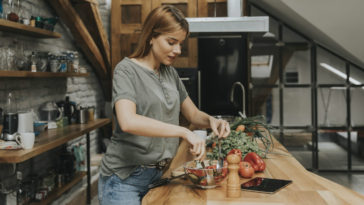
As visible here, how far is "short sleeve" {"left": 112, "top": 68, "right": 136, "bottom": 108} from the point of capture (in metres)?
1.64

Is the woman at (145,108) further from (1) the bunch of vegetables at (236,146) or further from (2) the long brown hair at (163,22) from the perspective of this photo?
(1) the bunch of vegetables at (236,146)

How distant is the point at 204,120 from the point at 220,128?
0.21 metres

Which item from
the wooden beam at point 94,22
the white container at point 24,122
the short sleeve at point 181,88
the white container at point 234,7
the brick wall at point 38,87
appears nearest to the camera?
the short sleeve at point 181,88

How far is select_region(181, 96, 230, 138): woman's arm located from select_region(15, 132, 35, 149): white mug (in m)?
1.16

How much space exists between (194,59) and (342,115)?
8.17 ft

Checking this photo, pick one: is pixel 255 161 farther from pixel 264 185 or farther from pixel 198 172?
pixel 198 172

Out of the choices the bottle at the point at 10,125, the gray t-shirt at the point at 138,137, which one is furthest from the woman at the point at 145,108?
the bottle at the point at 10,125

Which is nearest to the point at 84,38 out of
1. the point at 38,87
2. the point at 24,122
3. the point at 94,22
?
the point at 94,22

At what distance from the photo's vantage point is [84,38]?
452cm

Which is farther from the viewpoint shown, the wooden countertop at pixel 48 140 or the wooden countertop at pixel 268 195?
the wooden countertop at pixel 48 140

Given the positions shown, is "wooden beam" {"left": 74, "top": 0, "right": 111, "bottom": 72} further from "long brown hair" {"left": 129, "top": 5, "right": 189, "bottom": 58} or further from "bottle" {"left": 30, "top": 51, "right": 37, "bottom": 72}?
"long brown hair" {"left": 129, "top": 5, "right": 189, "bottom": 58}

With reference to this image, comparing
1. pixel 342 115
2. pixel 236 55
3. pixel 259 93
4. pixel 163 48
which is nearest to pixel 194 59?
pixel 236 55

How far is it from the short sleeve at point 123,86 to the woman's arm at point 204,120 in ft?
1.54

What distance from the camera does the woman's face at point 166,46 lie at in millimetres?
1776
